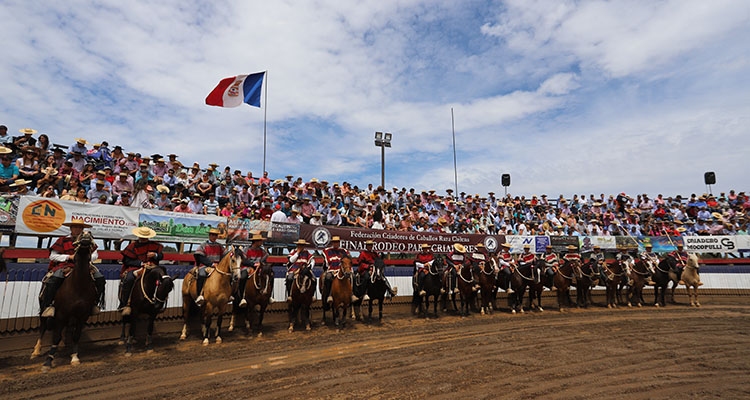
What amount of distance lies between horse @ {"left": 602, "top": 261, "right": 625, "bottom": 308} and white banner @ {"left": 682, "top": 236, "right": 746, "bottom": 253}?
8.56 meters

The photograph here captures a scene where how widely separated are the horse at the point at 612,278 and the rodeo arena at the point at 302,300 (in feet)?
0.32

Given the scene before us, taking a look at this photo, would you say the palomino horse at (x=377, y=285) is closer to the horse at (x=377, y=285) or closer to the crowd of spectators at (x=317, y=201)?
the horse at (x=377, y=285)

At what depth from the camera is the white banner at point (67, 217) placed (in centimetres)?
991

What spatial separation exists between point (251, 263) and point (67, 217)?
509 cm

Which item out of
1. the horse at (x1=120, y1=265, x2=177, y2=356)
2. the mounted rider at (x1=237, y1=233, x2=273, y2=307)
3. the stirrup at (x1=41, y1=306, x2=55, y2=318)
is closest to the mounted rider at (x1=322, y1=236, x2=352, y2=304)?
the mounted rider at (x1=237, y1=233, x2=273, y2=307)

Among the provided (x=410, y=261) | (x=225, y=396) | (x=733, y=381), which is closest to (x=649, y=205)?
(x=410, y=261)

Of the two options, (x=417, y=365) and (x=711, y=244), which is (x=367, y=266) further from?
(x=711, y=244)

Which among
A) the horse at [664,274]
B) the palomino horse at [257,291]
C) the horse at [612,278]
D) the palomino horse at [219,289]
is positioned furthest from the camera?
the horse at [664,274]

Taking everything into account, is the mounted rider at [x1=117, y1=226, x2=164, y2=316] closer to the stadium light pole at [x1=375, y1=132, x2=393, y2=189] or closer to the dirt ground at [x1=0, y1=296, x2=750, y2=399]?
the dirt ground at [x1=0, y1=296, x2=750, y2=399]

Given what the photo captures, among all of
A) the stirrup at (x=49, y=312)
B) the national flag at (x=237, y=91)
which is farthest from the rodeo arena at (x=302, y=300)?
the national flag at (x=237, y=91)

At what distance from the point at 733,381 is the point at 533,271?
886 cm

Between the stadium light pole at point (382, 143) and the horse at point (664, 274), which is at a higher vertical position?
the stadium light pole at point (382, 143)

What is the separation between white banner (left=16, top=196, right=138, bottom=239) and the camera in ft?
32.5

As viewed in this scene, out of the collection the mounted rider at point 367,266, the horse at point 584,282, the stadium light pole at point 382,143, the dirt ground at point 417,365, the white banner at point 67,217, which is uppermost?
the stadium light pole at point 382,143
